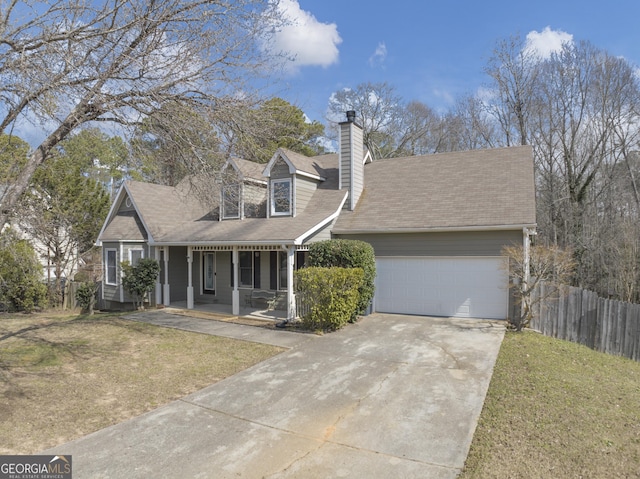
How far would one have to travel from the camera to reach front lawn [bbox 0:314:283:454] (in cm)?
514

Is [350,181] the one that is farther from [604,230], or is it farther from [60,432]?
[604,230]

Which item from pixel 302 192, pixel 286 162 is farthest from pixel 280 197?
pixel 286 162

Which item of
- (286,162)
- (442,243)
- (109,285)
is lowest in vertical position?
(109,285)

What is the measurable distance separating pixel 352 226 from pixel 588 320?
23.3ft

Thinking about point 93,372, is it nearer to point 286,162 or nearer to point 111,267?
point 286,162

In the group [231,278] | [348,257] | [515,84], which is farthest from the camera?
[515,84]

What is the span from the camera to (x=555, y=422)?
16.6 feet

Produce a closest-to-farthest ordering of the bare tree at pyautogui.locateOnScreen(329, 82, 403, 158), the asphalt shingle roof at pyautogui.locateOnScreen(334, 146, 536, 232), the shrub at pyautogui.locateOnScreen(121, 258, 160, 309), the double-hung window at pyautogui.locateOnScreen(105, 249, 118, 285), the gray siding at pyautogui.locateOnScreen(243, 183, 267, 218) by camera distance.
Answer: the asphalt shingle roof at pyautogui.locateOnScreen(334, 146, 536, 232) → the shrub at pyautogui.locateOnScreen(121, 258, 160, 309) → the gray siding at pyautogui.locateOnScreen(243, 183, 267, 218) → the double-hung window at pyautogui.locateOnScreen(105, 249, 118, 285) → the bare tree at pyautogui.locateOnScreen(329, 82, 403, 158)

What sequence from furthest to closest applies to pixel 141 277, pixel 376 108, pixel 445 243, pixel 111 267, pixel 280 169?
pixel 376 108 < pixel 111 267 < pixel 141 277 < pixel 280 169 < pixel 445 243

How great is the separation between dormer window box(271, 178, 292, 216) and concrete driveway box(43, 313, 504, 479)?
6.76 metres

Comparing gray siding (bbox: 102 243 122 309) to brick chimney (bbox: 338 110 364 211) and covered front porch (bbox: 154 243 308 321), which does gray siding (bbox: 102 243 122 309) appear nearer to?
covered front porch (bbox: 154 243 308 321)

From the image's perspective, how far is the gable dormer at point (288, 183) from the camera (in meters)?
13.6

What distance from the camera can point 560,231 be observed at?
2162 centimetres

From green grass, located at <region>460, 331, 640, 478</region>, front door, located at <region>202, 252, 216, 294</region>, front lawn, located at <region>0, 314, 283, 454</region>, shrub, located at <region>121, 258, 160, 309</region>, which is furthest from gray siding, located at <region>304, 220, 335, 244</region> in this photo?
shrub, located at <region>121, 258, 160, 309</region>
